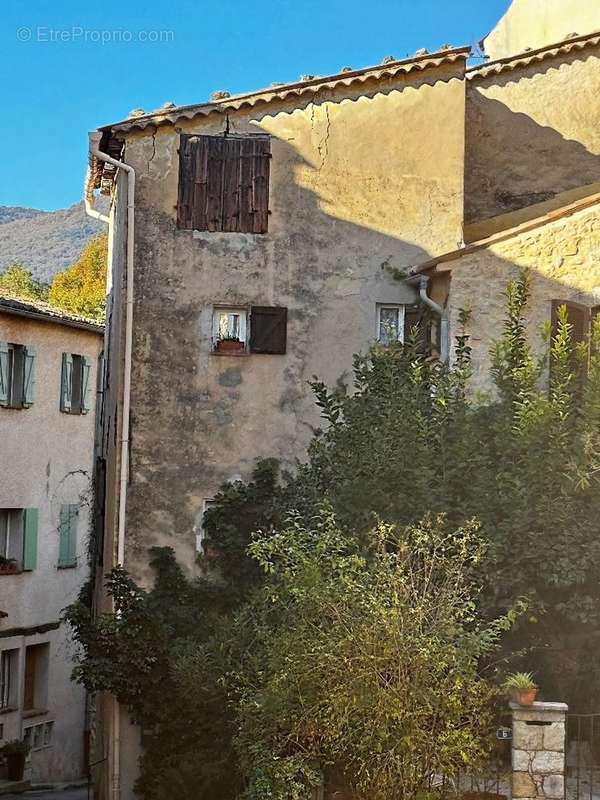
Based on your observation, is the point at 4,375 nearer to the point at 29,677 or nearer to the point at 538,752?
the point at 29,677

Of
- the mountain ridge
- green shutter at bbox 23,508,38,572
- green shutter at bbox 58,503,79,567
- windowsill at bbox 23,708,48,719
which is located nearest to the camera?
green shutter at bbox 23,508,38,572

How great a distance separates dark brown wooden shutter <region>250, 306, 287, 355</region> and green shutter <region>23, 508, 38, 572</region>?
32.1 feet

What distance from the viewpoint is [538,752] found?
39.9 feet

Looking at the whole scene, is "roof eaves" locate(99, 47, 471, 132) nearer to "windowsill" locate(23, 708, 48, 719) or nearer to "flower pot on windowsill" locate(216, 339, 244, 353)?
"flower pot on windowsill" locate(216, 339, 244, 353)

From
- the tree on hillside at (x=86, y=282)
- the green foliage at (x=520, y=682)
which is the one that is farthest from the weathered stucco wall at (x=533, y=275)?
the tree on hillside at (x=86, y=282)

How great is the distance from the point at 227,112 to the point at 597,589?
9048mm

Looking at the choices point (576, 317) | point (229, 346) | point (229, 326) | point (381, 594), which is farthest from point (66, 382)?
point (381, 594)

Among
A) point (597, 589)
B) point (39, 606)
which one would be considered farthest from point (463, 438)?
point (39, 606)

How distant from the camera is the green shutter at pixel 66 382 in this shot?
91.4 ft

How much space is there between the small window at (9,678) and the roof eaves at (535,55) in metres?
15.0

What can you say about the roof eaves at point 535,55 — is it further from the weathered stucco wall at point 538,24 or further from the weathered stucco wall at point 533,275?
the weathered stucco wall at point 533,275

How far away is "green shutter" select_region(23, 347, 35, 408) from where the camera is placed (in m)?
26.2

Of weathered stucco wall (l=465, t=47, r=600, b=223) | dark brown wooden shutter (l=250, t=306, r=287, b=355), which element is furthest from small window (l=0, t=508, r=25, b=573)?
weathered stucco wall (l=465, t=47, r=600, b=223)

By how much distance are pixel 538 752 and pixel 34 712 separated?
1710 cm
